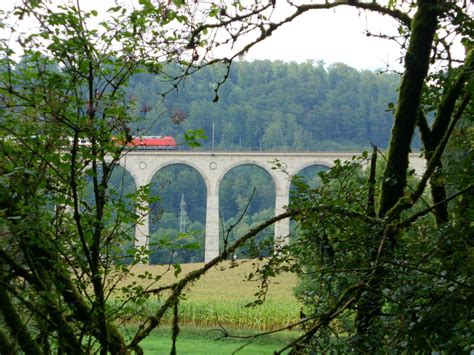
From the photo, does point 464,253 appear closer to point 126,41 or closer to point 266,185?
point 126,41

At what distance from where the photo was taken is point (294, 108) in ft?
221

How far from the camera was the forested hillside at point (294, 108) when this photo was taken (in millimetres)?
61344

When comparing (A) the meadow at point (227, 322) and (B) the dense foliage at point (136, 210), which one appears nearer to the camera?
(B) the dense foliage at point (136, 210)

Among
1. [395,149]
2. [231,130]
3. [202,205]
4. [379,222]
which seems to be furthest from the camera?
[231,130]

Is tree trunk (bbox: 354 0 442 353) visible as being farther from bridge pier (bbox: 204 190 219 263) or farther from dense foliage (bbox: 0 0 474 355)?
bridge pier (bbox: 204 190 219 263)

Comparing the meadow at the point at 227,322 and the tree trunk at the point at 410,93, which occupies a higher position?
the tree trunk at the point at 410,93

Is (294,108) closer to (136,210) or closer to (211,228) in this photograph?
(211,228)

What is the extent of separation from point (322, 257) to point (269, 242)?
266 mm

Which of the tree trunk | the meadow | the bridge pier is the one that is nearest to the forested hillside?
the bridge pier

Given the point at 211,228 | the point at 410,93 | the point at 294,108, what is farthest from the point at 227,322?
the point at 294,108

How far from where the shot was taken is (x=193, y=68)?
119 inches

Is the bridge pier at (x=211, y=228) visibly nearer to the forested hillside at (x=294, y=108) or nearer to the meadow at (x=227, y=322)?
the meadow at (x=227, y=322)

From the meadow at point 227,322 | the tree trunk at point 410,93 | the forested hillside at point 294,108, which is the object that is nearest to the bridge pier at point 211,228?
the meadow at point 227,322

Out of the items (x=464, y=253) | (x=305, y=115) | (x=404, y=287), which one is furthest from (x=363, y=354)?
(x=305, y=115)
